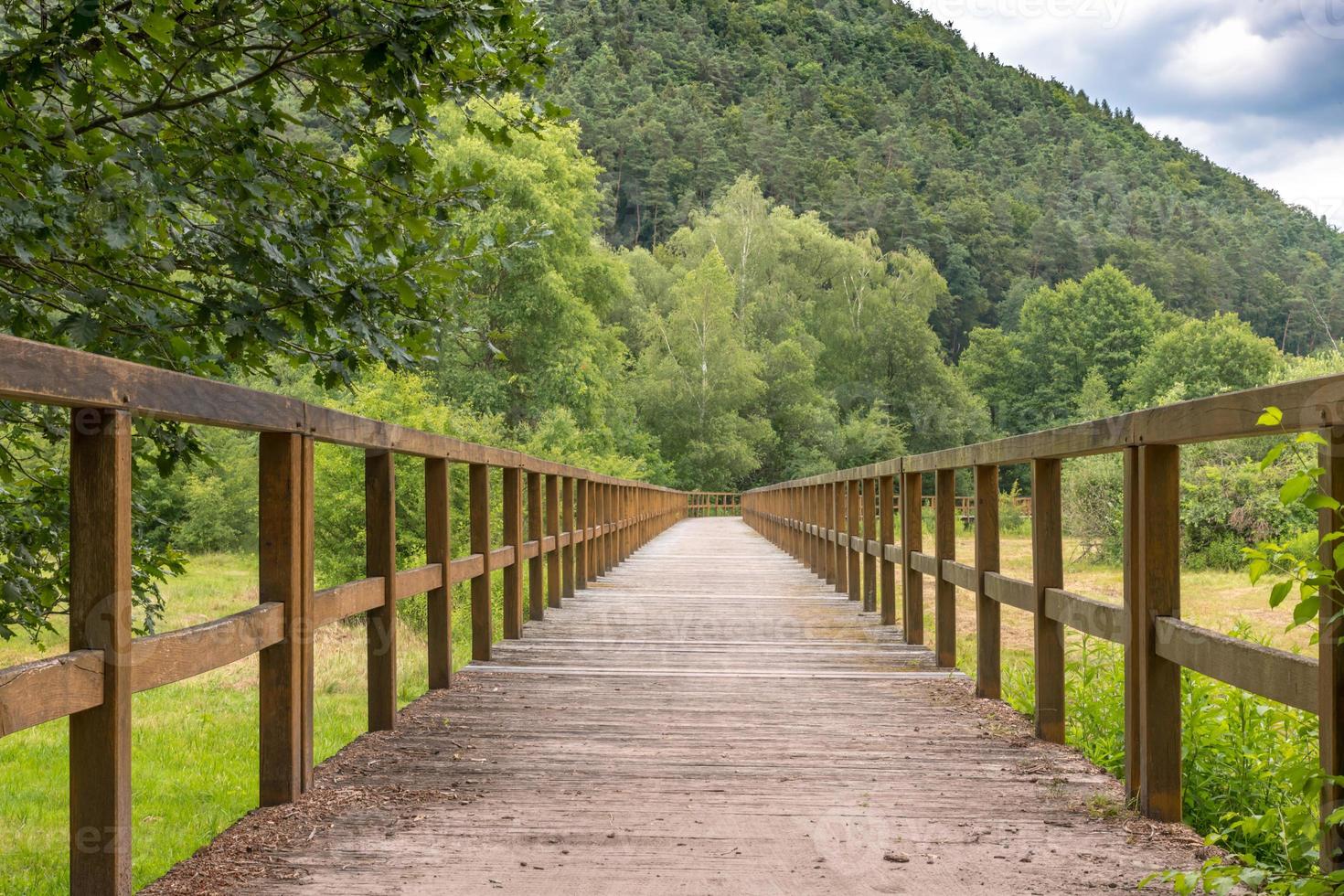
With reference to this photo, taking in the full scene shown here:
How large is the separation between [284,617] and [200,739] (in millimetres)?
7288

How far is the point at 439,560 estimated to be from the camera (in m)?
5.07

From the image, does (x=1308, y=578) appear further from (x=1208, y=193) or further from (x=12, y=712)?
(x=1208, y=193)

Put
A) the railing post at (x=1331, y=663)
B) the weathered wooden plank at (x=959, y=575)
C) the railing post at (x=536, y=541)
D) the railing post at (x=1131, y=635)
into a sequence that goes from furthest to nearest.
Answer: the railing post at (x=536, y=541)
the weathered wooden plank at (x=959, y=575)
the railing post at (x=1131, y=635)
the railing post at (x=1331, y=663)

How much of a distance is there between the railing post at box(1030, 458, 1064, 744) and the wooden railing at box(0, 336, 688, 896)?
2.24 metres

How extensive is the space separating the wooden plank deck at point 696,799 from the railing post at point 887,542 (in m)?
1.92

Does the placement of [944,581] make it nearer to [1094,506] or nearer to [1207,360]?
[1094,506]

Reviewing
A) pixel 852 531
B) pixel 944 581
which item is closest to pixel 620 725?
pixel 944 581

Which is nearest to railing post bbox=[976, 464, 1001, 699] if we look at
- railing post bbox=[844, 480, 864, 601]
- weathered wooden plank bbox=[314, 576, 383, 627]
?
weathered wooden plank bbox=[314, 576, 383, 627]

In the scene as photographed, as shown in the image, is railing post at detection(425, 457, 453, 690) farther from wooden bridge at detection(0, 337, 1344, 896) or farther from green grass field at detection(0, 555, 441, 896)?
green grass field at detection(0, 555, 441, 896)

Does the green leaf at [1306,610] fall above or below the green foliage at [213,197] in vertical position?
below

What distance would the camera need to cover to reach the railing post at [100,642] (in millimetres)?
2219

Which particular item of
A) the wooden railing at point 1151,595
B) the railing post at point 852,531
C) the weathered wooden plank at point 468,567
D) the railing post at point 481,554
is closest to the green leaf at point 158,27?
the weathered wooden plank at point 468,567

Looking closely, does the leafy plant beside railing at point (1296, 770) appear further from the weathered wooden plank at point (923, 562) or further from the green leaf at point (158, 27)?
the green leaf at point (158, 27)

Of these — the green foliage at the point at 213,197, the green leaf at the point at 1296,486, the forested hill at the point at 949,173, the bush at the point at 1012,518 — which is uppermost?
the forested hill at the point at 949,173
